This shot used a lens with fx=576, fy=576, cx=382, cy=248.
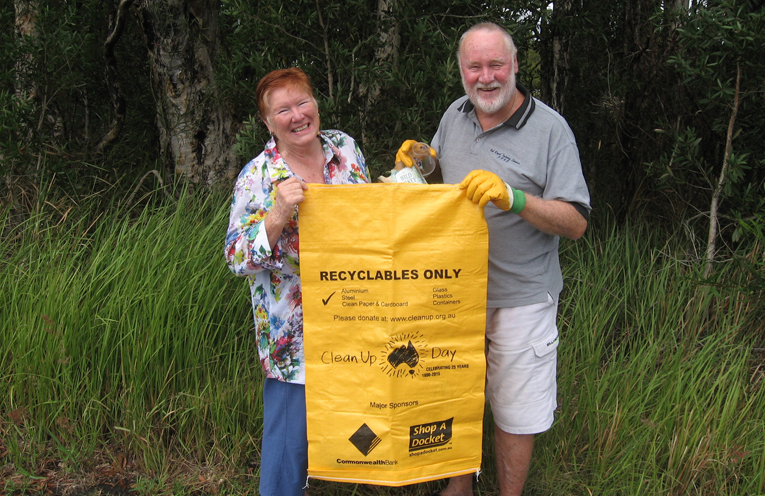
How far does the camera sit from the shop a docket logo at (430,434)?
2.05 m

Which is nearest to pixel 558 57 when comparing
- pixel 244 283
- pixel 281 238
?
pixel 244 283

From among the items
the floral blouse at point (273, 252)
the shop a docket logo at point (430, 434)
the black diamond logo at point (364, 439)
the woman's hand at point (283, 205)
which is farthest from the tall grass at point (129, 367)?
the woman's hand at point (283, 205)

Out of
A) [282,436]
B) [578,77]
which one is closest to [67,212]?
[282,436]

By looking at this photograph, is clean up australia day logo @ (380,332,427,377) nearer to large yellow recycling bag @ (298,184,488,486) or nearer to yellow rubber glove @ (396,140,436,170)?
large yellow recycling bag @ (298,184,488,486)

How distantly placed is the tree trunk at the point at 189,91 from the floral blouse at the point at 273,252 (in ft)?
7.13

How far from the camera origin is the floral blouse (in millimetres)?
2010

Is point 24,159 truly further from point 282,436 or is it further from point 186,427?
point 282,436

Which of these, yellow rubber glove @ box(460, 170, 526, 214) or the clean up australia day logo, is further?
the clean up australia day logo

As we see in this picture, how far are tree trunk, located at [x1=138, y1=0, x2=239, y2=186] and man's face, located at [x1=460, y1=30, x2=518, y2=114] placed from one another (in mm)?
2418

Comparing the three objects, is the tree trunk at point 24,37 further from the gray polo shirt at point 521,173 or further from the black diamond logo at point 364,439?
the black diamond logo at point 364,439

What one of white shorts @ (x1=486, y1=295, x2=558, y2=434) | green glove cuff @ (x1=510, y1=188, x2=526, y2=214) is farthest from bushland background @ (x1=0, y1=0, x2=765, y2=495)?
green glove cuff @ (x1=510, y1=188, x2=526, y2=214)

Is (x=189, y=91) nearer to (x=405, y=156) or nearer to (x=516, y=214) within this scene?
(x=405, y=156)

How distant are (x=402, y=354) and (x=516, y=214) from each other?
2.22 ft

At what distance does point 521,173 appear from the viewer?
2129 mm
